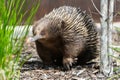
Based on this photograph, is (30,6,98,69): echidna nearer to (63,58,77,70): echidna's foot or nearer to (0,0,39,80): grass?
(63,58,77,70): echidna's foot

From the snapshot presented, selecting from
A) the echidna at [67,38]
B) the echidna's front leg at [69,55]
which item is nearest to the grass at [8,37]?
the echidna at [67,38]

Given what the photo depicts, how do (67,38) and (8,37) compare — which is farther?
(67,38)

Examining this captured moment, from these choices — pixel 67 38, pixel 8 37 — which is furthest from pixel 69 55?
pixel 8 37

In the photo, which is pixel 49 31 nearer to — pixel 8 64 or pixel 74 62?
pixel 74 62

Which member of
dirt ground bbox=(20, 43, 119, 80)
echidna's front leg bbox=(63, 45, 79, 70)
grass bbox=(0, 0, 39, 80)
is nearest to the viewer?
grass bbox=(0, 0, 39, 80)

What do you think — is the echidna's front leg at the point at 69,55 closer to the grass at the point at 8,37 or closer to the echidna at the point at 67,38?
the echidna at the point at 67,38

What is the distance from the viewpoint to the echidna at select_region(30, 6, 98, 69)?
19.7ft

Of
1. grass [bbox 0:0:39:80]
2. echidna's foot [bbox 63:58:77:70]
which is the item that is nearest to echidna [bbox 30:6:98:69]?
echidna's foot [bbox 63:58:77:70]

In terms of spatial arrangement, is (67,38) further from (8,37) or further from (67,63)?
(8,37)

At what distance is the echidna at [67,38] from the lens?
602cm

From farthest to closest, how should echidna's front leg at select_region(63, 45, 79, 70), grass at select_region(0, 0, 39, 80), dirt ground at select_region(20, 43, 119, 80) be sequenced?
echidna's front leg at select_region(63, 45, 79, 70) < dirt ground at select_region(20, 43, 119, 80) < grass at select_region(0, 0, 39, 80)

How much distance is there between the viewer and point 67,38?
6.20m

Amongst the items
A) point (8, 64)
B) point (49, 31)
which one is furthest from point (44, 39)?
point (8, 64)

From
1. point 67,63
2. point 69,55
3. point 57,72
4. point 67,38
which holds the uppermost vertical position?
point 67,38
